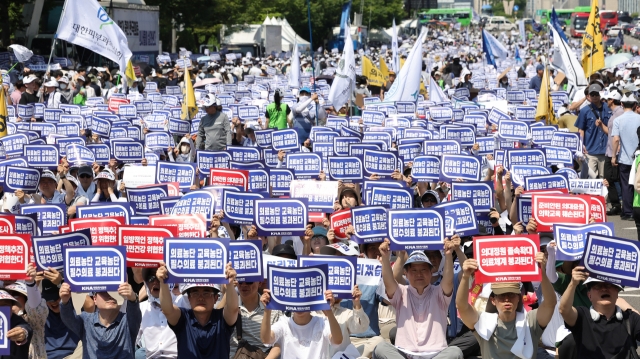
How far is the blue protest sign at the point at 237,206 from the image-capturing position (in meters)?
10.8

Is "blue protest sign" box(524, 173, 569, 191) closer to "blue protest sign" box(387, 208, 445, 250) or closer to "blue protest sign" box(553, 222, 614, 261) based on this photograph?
"blue protest sign" box(387, 208, 445, 250)

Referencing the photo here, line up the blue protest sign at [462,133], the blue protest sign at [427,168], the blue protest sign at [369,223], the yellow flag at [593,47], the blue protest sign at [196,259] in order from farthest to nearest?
the yellow flag at [593,47] < the blue protest sign at [462,133] < the blue protest sign at [427,168] < the blue protest sign at [369,223] < the blue protest sign at [196,259]

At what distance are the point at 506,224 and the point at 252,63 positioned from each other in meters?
39.6

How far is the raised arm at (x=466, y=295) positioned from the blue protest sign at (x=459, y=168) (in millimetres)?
5235

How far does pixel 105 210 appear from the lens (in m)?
10.3

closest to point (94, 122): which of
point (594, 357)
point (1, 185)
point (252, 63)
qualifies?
point (1, 185)

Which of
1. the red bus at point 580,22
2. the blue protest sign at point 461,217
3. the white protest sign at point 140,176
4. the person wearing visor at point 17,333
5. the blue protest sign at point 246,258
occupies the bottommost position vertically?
the person wearing visor at point 17,333

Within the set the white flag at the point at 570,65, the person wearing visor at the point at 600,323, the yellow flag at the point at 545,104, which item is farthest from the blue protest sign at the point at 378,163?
the white flag at the point at 570,65

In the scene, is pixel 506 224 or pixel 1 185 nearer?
pixel 506 224

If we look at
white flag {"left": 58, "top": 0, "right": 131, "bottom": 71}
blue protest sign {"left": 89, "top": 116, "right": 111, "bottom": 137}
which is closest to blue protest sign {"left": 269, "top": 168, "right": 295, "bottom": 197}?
blue protest sign {"left": 89, "top": 116, "right": 111, "bottom": 137}

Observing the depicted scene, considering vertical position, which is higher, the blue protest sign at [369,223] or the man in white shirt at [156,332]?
the blue protest sign at [369,223]

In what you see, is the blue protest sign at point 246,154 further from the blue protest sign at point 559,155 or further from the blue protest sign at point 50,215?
the blue protest sign at point 50,215

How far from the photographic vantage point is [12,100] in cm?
2258

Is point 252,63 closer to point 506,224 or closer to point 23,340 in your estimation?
point 506,224
